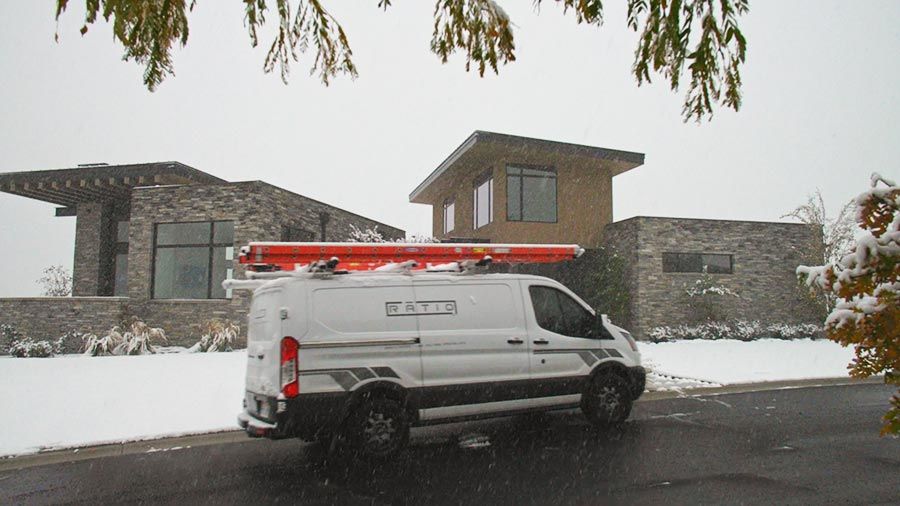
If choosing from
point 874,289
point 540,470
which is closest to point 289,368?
point 540,470

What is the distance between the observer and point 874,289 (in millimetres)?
2674

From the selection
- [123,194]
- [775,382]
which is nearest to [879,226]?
[775,382]

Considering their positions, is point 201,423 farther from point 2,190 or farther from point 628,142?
point 628,142

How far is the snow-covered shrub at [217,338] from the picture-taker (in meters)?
15.1

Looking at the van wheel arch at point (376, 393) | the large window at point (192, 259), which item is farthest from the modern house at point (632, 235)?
the van wheel arch at point (376, 393)

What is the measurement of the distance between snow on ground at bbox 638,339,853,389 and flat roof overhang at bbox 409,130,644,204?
19.9 feet

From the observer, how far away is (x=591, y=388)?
7254mm

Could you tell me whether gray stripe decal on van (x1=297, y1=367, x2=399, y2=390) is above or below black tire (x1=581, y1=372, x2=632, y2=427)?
above

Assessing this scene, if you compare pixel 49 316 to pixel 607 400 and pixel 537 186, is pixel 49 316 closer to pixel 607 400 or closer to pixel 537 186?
pixel 537 186

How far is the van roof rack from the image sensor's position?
632cm

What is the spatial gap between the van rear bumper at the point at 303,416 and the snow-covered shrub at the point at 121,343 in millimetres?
10333

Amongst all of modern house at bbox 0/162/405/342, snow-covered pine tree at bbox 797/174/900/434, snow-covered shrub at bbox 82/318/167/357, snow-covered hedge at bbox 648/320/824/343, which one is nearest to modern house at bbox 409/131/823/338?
snow-covered hedge at bbox 648/320/824/343

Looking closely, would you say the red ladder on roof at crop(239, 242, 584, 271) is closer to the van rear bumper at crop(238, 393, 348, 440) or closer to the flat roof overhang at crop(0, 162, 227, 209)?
the van rear bumper at crop(238, 393, 348, 440)

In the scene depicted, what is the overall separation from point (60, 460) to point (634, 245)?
16401 millimetres
